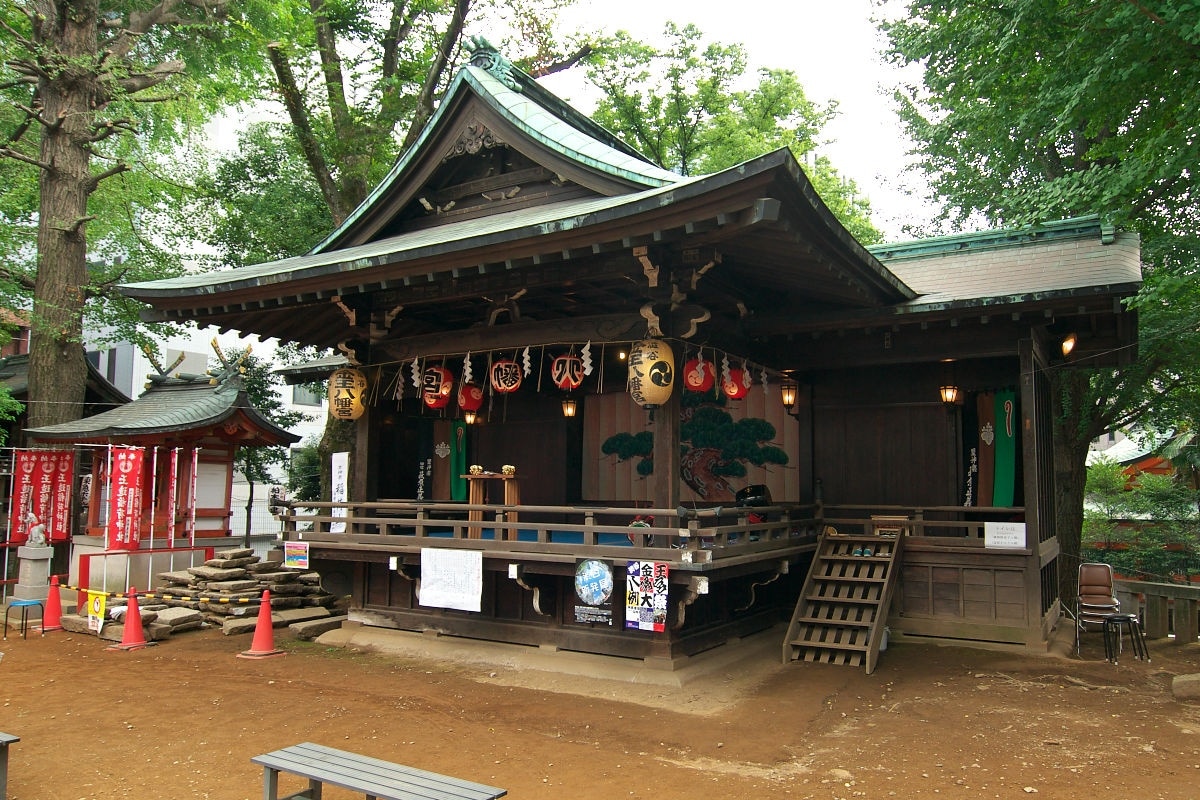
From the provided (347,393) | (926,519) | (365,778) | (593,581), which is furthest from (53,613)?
(926,519)

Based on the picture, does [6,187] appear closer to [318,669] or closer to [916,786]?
[318,669]

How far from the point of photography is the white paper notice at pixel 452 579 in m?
10.6

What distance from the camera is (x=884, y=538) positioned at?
460 inches

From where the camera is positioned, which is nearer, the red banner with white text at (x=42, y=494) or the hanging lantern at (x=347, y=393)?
the hanging lantern at (x=347, y=393)

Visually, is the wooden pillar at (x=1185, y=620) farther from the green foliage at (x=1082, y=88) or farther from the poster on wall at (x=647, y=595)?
the poster on wall at (x=647, y=595)

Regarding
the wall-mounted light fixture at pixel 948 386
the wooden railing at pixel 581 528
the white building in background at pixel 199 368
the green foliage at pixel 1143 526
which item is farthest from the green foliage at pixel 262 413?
the green foliage at pixel 1143 526

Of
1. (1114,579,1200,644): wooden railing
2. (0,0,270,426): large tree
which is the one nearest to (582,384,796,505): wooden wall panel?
(1114,579,1200,644): wooden railing

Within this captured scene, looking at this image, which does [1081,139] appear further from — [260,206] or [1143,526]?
[260,206]

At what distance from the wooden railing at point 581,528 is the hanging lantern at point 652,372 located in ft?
4.52

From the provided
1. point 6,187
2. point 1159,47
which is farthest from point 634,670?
point 6,187

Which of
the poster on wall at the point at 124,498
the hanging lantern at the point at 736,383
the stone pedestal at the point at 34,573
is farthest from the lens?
the poster on wall at the point at 124,498

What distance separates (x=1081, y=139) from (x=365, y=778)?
1934cm

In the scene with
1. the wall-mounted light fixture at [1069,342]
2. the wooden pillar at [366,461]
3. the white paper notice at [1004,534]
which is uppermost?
the wall-mounted light fixture at [1069,342]

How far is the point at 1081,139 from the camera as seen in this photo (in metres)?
17.7
